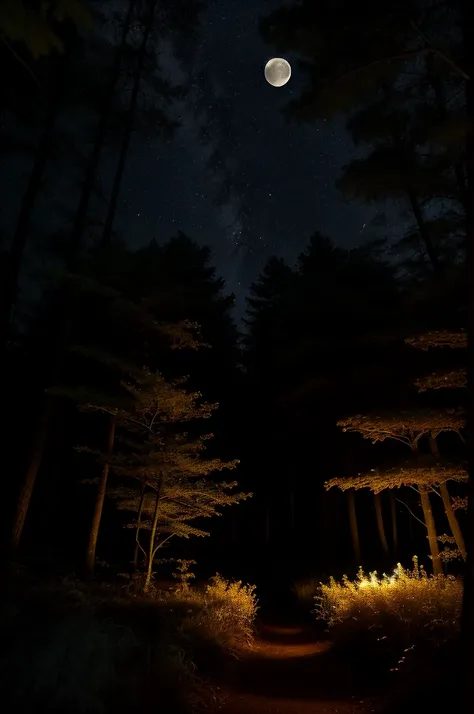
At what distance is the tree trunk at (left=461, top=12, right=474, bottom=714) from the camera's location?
475cm

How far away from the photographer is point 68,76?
42.6 ft

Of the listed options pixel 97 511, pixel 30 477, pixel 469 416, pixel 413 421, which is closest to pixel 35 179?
pixel 30 477

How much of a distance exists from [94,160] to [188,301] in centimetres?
477

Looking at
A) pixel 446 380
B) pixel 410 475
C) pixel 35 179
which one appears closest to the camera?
pixel 446 380

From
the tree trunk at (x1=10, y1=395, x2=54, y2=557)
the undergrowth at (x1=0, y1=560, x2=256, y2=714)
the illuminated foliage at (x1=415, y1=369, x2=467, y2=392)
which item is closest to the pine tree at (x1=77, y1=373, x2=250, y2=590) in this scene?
the tree trunk at (x1=10, y1=395, x2=54, y2=557)

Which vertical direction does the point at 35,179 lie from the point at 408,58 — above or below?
above

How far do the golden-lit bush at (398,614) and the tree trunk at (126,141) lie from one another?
11.3 meters

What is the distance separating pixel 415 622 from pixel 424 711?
216 cm

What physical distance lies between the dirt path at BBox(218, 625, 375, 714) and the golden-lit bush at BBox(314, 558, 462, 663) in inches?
23.3

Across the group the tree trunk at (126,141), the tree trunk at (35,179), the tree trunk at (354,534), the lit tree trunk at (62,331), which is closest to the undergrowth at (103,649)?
the lit tree trunk at (62,331)

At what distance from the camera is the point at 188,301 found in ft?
44.2

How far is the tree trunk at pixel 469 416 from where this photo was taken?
187 inches

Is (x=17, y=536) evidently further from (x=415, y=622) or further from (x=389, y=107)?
(x=389, y=107)

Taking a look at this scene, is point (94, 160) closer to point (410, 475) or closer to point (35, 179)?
point (35, 179)
